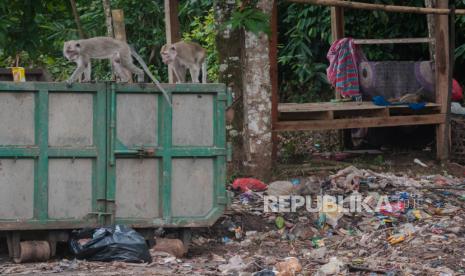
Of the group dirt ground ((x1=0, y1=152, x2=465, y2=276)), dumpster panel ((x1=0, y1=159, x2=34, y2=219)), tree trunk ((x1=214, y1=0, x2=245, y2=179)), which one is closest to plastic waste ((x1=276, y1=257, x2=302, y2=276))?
dirt ground ((x1=0, y1=152, x2=465, y2=276))

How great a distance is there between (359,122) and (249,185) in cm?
263

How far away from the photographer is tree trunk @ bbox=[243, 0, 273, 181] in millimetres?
10375

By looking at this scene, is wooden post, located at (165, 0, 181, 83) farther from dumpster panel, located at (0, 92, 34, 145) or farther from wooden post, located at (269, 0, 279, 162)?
dumpster panel, located at (0, 92, 34, 145)

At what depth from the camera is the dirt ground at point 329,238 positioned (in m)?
7.29

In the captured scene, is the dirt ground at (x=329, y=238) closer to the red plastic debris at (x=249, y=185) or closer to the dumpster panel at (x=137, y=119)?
the red plastic debris at (x=249, y=185)

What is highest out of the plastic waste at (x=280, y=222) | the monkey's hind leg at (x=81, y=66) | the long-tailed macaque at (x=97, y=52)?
the long-tailed macaque at (x=97, y=52)

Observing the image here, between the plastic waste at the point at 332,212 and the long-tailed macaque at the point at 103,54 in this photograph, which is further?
the plastic waste at the point at 332,212

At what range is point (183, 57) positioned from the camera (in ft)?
31.2

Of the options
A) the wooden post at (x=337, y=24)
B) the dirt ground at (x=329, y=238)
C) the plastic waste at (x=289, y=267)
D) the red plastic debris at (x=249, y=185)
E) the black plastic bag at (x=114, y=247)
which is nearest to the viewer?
the plastic waste at (x=289, y=267)

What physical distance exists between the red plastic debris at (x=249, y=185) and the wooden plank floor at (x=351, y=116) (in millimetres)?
1308

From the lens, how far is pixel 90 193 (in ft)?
25.8

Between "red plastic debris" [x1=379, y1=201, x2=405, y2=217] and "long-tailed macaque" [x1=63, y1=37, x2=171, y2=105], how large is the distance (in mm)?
2964

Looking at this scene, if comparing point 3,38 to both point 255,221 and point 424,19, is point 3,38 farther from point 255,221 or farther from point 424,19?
point 424,19

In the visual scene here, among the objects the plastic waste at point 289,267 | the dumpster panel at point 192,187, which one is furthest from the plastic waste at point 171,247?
the plastic waste at point 289,267
